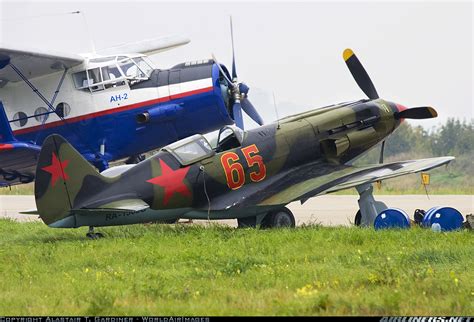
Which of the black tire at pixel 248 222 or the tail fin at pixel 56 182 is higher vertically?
the tail fin at pixel 56 182

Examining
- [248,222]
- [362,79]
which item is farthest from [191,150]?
[362,79]

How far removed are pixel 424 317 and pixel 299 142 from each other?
8.45 meters

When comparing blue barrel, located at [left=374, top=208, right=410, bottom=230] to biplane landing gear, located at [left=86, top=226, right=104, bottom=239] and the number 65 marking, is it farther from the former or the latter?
biplane landing gear, located at [left=86, top=226, right=104, bottom=239]

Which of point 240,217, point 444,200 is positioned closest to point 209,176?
point 240,217

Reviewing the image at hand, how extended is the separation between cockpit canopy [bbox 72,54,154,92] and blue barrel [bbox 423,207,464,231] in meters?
8.53

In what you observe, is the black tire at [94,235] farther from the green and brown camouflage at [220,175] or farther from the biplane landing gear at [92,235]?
the green and brown camouflage at [220,175]

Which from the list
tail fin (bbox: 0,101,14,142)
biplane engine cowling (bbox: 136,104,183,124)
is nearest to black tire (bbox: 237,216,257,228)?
biplane engine cowling (bbox: 136,104,183,124)

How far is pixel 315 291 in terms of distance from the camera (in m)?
8.26

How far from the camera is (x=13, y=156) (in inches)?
746

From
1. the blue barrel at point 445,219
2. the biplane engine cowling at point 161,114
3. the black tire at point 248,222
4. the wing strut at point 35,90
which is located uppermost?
the wing strut at point 35,90

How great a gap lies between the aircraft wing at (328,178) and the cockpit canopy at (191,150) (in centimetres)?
123

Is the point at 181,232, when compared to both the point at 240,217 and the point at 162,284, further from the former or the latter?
the point at 162,284

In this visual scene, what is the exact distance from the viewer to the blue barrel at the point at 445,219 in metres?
13.6

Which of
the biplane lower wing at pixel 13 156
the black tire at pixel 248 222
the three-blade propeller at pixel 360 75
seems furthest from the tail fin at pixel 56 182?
the three-blade propeller at pixel 360 75
